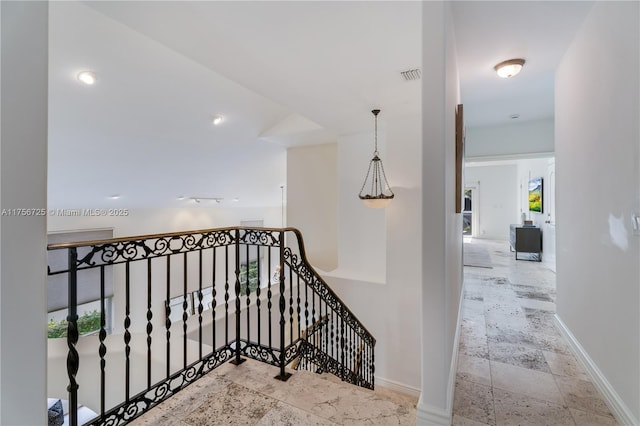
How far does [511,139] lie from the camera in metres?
4.75

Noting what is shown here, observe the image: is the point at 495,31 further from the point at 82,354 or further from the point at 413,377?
the point at 82,354

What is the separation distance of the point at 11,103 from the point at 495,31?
3.07m

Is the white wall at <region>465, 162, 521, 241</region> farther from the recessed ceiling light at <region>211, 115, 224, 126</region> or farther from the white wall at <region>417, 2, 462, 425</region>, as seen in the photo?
the white wall at <region>417, 2, 462, 425</region>

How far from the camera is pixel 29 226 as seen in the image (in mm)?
1066

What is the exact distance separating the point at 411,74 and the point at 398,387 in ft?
13.8

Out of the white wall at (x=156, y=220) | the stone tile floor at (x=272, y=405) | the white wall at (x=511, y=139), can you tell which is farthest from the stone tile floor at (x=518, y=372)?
the white wall at (x=156, y=220)

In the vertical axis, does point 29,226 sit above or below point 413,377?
above

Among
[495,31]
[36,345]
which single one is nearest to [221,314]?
[36,345]

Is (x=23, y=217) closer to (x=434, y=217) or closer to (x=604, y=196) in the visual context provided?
(x=434, y=217)

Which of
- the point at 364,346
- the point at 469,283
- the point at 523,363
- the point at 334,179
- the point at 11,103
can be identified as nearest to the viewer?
the point at 11,103

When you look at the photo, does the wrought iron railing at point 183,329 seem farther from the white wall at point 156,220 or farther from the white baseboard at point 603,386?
the white baseboard at point 603,386

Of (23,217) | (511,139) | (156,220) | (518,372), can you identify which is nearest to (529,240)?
(511,139)

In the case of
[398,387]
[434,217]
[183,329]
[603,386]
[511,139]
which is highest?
[511,139]

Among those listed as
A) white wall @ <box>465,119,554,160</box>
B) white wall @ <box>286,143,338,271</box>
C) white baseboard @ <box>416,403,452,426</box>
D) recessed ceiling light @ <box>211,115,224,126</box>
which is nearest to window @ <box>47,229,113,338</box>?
recessed ceiling light @ <box>211,115,224,126</box>
